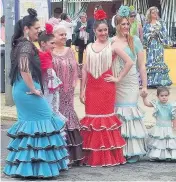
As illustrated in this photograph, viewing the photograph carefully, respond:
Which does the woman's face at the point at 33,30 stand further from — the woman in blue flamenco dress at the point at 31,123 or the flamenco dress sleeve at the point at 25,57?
the flamenco dress sleeve at the point at 25,57

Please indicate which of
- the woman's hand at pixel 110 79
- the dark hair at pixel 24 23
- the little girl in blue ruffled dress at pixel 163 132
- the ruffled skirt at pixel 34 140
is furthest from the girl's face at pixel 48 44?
the little girl in blue ruffled dress at pixel 163 132

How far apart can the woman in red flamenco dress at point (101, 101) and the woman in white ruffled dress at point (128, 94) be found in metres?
0.12

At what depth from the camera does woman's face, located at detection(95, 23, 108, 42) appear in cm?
789

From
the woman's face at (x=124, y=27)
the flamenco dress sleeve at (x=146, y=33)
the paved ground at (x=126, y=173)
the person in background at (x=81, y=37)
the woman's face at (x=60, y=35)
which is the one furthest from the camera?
the person in background at (x=81, y=37)

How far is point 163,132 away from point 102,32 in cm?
149

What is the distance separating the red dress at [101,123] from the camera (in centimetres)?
789

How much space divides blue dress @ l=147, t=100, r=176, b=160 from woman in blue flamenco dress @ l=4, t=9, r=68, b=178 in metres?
1.50

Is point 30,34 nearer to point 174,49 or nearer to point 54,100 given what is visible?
point 54,100

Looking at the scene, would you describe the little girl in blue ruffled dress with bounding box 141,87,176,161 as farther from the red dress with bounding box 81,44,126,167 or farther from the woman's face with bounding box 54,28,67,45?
the woman's face with bounding box 54,28,67,45

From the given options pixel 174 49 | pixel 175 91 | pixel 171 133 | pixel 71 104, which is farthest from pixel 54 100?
pixel 174 49

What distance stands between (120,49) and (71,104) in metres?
0.90

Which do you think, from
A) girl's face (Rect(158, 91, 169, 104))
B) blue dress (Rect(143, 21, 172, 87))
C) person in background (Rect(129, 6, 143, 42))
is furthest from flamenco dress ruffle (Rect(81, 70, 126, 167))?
blue dress (Rect(143, 21, 172, 87))

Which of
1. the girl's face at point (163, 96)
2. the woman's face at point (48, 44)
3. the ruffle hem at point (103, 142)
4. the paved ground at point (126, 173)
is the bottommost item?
the paved ground at point (126, 173)

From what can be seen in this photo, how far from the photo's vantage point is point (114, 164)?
312 inches
